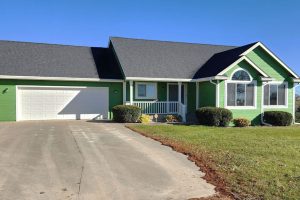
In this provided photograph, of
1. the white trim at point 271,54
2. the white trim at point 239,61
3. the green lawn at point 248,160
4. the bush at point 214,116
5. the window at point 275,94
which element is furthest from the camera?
the window at point 275,94

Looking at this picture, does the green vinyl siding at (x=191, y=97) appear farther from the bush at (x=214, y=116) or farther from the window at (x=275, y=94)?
the window at (x=275, y=94)

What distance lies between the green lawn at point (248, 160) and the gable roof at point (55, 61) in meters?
9.01

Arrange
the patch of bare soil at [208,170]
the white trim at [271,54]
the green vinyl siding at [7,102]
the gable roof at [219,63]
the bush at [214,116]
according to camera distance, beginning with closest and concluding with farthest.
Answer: the patch of bare soil at [208,170], the bush at [214,116], the green vinyl siding at [7,102], the gable roof at [219,63], the white trim at [271,54]

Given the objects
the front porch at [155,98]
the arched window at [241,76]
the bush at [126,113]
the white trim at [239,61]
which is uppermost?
the white trim at [239,61]

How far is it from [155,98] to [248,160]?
14582mm

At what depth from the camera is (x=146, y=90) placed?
23.9 meters

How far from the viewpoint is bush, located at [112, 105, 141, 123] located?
20.5 metres

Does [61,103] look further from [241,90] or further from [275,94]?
[275,94]

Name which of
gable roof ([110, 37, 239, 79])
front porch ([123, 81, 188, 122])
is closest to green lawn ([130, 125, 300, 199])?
front porch ([123, 81, 188, 122])

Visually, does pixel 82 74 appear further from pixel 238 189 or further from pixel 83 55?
pixel 238 189

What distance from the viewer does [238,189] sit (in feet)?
22.5

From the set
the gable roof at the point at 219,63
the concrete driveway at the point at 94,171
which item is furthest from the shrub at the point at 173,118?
the concrete driveway at the point at 94,171

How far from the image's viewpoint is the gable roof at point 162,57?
23.2 m

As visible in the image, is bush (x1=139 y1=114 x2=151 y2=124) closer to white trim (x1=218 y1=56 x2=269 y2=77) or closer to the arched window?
white trim (x1=218 y1=56 x2=269 y2=77)
